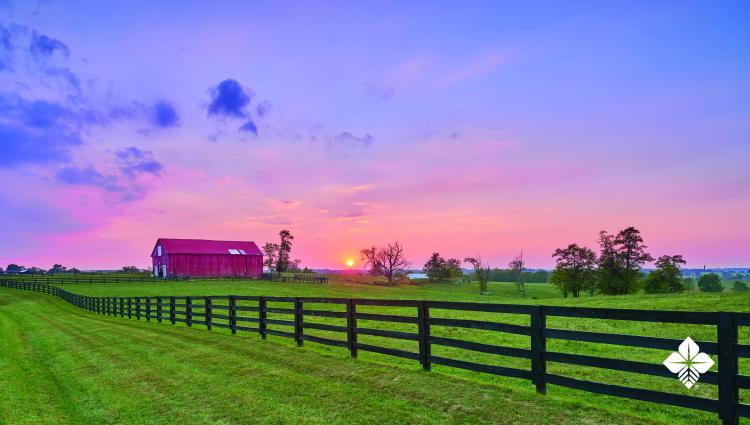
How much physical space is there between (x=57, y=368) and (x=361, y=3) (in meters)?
17.0

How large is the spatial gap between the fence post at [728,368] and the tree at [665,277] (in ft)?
208

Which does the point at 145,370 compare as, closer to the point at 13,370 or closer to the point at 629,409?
the point at 13,370

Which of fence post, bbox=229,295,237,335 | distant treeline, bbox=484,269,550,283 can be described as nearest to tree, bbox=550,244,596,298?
fence post, bbox=229,295,237,335

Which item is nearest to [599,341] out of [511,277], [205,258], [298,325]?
[298,325]

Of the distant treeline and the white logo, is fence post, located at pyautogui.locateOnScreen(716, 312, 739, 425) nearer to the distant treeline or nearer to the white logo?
the white logo

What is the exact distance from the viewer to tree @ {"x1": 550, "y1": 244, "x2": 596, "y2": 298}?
65250 millimetres

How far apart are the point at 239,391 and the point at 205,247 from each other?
7595cm

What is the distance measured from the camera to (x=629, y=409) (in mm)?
7184

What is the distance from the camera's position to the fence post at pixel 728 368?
5.69 meters

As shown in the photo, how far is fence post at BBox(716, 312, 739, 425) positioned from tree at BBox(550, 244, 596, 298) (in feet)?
211

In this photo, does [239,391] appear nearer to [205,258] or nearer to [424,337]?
[424,337]

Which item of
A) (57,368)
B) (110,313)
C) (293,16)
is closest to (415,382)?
(57,368)

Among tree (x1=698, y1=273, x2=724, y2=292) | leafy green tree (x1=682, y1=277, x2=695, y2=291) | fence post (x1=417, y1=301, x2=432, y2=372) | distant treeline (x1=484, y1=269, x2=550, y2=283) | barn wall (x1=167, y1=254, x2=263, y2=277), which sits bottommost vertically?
distant treeline (x1=484, y1=269, x2=550, y2=283)

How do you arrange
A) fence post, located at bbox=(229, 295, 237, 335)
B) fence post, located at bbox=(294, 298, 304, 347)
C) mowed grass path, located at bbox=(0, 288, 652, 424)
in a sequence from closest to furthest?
1. mowed grass path, located at bbox=(0, 288, 652, 424)
2. fence post, located at bbox=(294, 298, 304, 347)
3. fence post, located at bbox=(229, 295, 237, 335)
